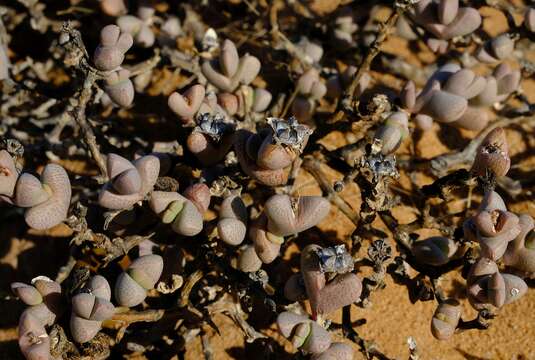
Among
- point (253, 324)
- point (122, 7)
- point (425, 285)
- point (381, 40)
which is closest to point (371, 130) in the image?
point (381, 40)

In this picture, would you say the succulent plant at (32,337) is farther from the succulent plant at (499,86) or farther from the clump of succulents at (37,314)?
the succulent plant at (499,86)

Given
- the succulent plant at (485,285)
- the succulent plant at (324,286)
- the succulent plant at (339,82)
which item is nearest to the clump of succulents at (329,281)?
the succulent plant at (324,286)

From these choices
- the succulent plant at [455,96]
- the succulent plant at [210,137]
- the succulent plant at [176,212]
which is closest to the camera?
the succulent plant at [176,212]

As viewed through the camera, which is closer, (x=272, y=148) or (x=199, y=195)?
(x=272, y=148)

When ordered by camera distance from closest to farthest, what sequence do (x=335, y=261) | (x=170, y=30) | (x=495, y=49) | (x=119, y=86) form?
(x=335, y=261) → (x=119, y=86) → (x=495, y=49) → (x=170, y=30)

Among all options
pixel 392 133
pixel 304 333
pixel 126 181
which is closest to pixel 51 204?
pixel 126 181

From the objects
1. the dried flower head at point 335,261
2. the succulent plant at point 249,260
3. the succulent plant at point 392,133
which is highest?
the succulent plant at point 392,133

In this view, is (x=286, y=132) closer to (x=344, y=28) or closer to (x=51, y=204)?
(x=51, y=204)
